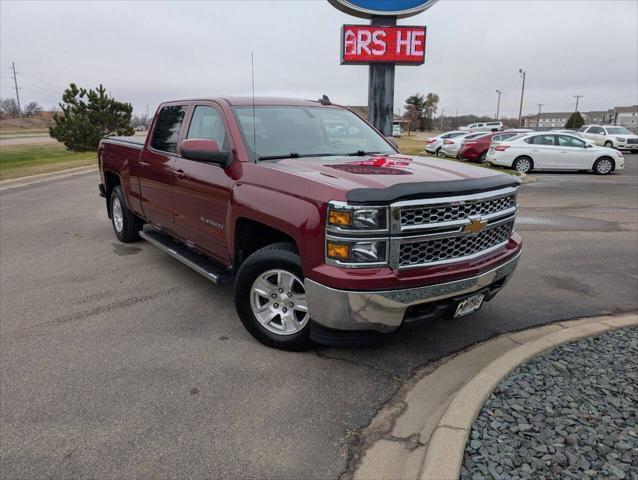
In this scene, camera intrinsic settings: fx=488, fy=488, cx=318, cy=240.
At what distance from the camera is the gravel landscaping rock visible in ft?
7.89

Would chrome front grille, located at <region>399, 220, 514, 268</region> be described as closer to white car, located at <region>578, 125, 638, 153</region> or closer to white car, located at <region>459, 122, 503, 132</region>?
white car, located at <region>578, 125, 638, 153</region>

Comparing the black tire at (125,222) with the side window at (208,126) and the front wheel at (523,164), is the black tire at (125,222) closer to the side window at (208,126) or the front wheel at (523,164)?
the side window at (208,126)

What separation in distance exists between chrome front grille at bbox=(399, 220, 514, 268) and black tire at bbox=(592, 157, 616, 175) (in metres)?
16.2

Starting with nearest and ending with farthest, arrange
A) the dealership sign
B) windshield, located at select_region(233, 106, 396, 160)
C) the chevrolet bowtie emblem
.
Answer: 1. the chevrolet bowtie emblem
2. windshield, located at select_region(233, 106, 396, 160)
3. the dealership sign

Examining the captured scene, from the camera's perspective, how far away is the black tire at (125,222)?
22.2 ft

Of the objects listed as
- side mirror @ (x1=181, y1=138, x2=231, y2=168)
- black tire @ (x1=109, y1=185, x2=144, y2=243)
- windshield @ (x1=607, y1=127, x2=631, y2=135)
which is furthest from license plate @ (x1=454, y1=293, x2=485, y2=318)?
windshield @ (x1=607, y1=127, x2=631, y2=135)

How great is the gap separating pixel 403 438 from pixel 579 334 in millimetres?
1968

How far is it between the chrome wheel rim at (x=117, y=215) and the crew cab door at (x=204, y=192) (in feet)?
7.61

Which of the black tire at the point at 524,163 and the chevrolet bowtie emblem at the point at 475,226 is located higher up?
the chevrolet bowtie emblem at the point at 475,226

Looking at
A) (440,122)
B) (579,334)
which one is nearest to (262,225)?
(579,334)

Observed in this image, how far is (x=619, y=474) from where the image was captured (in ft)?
7.67

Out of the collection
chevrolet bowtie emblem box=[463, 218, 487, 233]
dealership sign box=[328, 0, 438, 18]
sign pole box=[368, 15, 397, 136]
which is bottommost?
chevrolet bowtie emblem box=[463, 218, 487, 233]

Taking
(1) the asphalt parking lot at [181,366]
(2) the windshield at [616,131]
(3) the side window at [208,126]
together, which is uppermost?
(3) the side window at [208,126]

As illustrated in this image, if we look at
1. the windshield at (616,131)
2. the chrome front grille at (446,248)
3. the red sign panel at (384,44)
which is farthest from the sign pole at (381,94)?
the windshield at (616,131)
